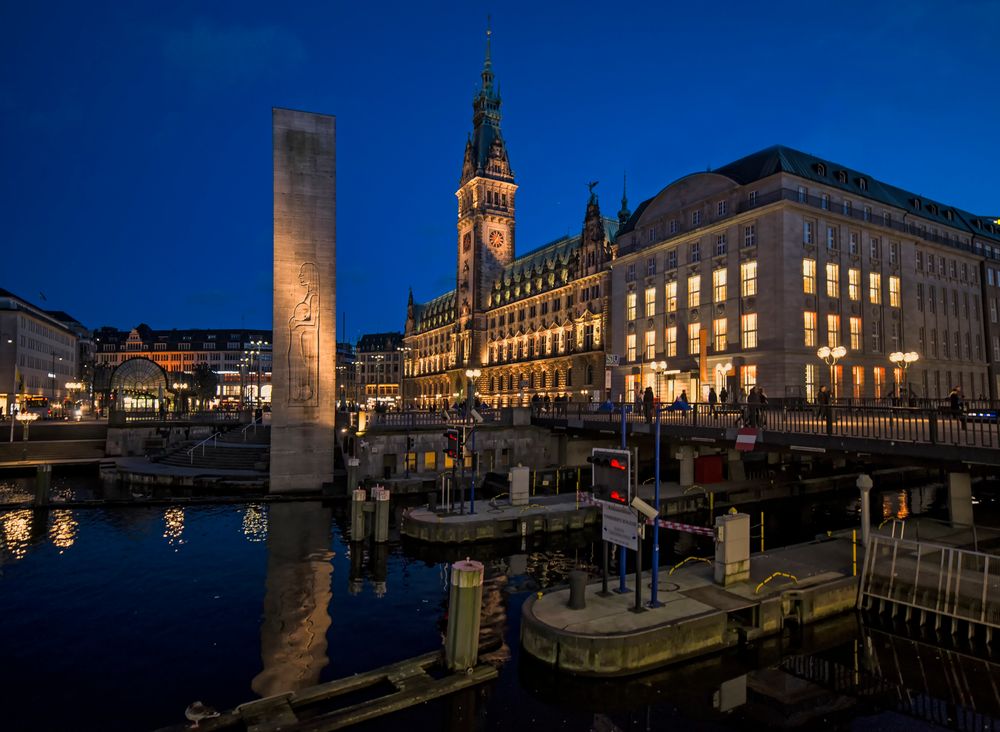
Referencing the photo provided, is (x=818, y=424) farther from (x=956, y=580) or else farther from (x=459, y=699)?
(x=459, y=699)

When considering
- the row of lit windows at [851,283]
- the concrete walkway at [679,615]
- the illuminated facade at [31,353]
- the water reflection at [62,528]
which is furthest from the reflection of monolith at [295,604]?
the illuminated facade at [31,353]

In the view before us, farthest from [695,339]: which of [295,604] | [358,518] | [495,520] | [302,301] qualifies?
[295,604]

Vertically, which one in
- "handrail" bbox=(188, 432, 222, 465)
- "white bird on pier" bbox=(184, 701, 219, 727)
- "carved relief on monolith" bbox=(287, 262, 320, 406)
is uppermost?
"carved relief on monolith" bbox=(287, 262, 320, 406)

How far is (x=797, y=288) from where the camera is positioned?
170 ft

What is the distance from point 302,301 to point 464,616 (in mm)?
27900

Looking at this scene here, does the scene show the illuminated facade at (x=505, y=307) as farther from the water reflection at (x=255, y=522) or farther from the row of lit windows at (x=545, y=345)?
the water reflection at (x=255, y=522)

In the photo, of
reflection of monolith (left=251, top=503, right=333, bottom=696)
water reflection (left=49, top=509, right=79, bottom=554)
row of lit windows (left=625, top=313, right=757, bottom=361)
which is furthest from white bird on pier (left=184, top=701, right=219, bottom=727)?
row of lit windows (left=625, top=313, right=757, bottom=361)

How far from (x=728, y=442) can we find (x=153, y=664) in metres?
25.3

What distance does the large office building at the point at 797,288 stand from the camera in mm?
52188

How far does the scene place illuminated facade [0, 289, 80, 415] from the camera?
333 feet

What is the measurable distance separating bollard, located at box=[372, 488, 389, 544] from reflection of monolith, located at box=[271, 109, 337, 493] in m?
12.0

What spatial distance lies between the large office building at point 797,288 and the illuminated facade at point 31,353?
85792mm

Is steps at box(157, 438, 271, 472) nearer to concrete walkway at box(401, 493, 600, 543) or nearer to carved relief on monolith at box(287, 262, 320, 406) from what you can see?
carved relief on monolith at box(287, 262, 320, 406)

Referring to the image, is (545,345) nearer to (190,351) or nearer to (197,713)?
(197,713)
